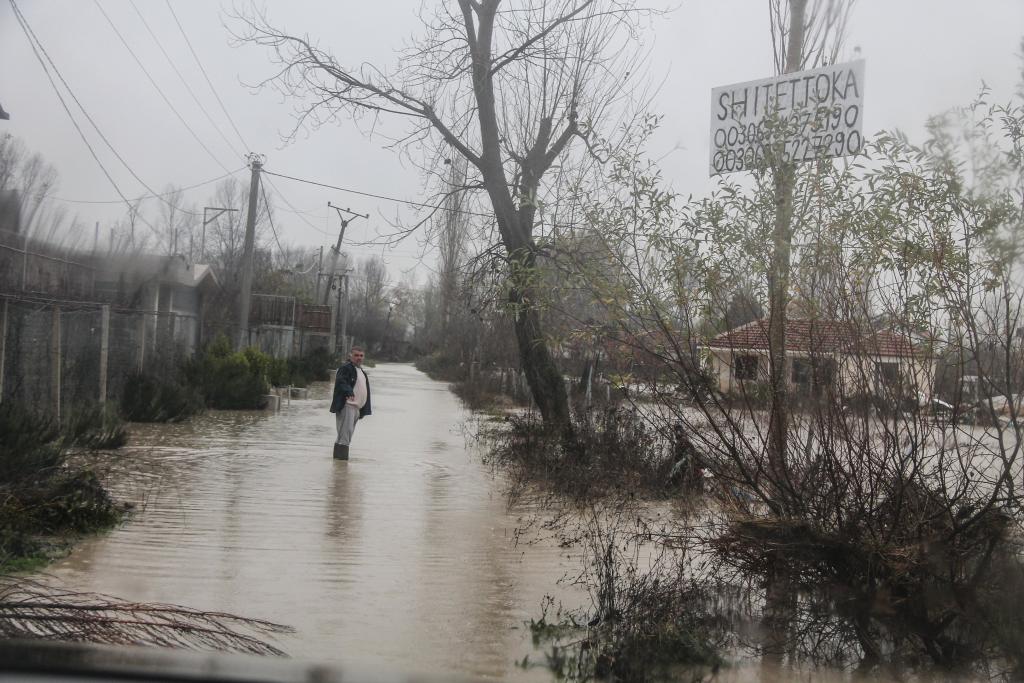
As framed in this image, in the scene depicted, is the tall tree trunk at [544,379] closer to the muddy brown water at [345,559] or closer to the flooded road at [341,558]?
the muddy brown water at [345,559]

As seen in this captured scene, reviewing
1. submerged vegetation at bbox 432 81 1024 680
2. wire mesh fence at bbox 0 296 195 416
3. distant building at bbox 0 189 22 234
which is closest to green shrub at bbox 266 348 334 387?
wire mesh fence at bbox 0 296 195 416

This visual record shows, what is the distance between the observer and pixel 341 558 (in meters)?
7.98

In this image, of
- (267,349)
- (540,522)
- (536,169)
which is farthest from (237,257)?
(540,522)

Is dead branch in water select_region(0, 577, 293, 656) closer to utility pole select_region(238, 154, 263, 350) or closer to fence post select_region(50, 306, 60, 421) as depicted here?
fence post select_region(50, 306, 60, 421)

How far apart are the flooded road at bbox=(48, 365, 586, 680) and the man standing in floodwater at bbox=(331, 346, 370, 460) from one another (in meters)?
0.34

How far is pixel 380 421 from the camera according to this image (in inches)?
939

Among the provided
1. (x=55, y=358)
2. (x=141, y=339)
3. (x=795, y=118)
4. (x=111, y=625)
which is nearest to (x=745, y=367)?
(x=795, y=118)

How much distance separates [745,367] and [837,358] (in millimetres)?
627

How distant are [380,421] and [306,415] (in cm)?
177

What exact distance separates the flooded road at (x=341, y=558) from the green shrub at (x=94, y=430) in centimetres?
72

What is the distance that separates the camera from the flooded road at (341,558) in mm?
5885

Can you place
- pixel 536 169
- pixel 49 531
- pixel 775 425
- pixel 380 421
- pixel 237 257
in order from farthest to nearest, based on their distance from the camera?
pixel 237 257
pixel 380 421
pixel 536 169
pixel 49 531
pixel 775 425

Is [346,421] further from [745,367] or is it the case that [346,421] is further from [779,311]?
[779,311]

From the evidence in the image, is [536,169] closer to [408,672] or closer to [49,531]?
[49,531]
